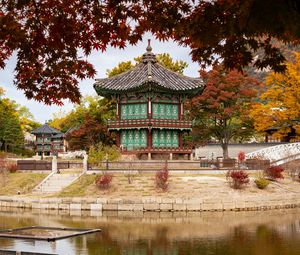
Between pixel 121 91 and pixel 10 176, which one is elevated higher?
pixel 121 91

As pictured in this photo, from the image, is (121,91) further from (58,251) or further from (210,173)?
(58,251)

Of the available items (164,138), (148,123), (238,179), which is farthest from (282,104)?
(238,179)

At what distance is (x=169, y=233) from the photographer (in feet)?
65.1

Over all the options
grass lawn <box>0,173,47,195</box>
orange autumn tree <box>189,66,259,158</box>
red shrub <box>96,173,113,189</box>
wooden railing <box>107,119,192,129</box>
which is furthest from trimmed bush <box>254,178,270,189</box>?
grass lawn <box>0,173,47,195</box>

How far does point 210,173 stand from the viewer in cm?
3159

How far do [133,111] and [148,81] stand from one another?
368 cm

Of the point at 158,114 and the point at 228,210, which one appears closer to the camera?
the point at 228,210

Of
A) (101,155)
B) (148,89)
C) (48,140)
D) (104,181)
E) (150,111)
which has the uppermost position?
(148,89)

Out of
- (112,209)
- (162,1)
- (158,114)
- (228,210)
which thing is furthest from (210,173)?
(162,1)

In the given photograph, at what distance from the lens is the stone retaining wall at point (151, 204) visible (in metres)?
27.5

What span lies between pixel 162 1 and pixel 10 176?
29411 millimetres

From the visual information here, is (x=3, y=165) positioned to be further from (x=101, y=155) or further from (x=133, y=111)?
(x=133, y=111)

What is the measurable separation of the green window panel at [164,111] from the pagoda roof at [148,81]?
1.58 metres

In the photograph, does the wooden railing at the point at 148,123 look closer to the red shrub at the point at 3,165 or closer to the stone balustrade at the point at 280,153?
the stone balustrade at the point at 280,153
